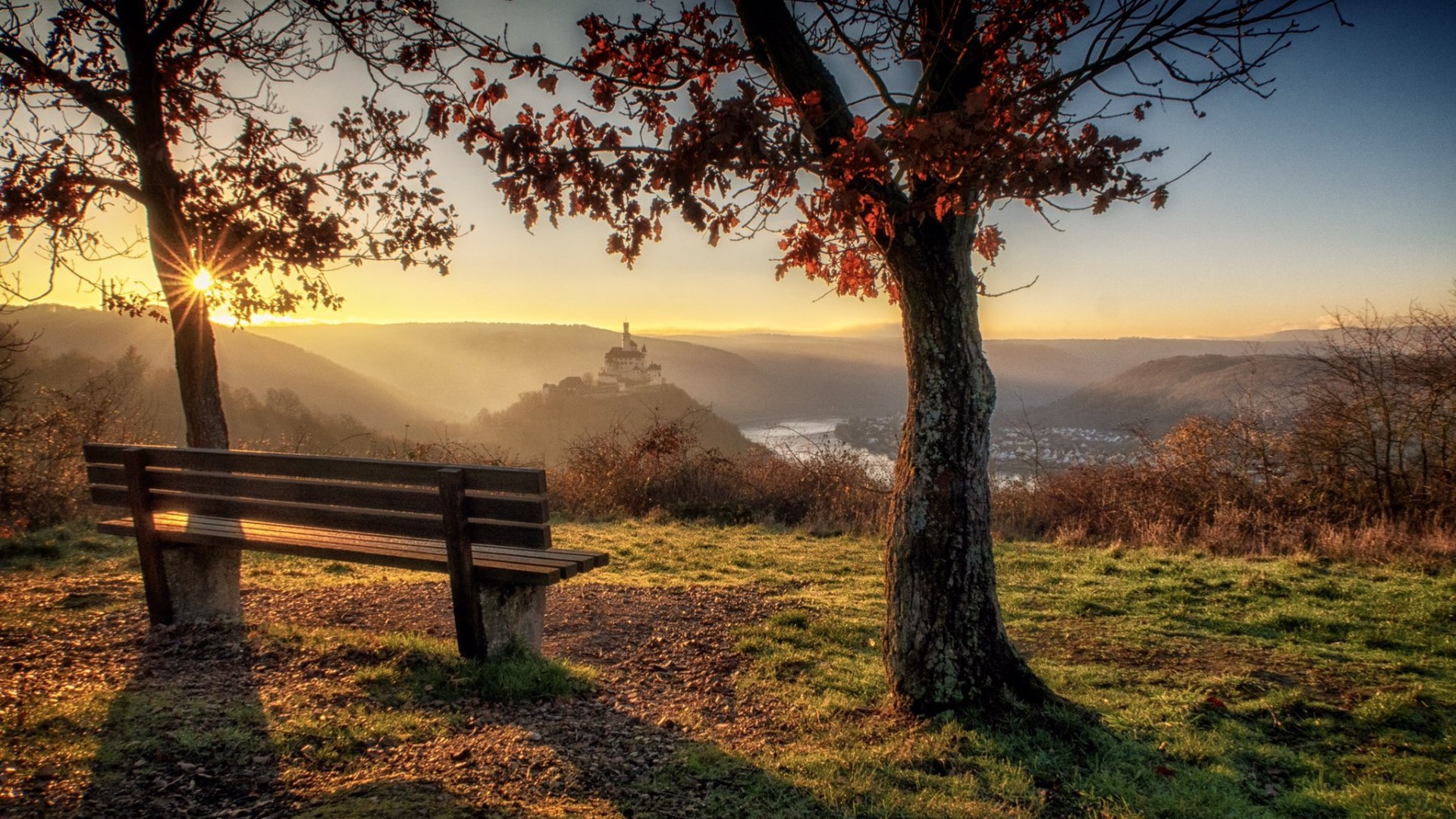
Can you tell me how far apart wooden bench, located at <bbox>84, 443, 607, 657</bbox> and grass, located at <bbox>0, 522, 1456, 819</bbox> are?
1.55 feet

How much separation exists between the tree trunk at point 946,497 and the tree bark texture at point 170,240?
24.4 ft

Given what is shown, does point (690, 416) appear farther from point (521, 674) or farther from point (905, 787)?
point (905, 787)

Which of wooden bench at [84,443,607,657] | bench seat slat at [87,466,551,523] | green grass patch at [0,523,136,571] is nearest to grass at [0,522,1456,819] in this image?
wooden bench at [84,443,607,657]

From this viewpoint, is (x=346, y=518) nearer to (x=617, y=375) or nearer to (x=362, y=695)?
(x=362, y=695)

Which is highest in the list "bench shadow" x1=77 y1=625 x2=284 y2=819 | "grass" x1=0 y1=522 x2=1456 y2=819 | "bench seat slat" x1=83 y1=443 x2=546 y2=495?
"bench seat slat" x1=83 y1=443 x2=546 y2=495

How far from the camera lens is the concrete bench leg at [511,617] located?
454 centimetres

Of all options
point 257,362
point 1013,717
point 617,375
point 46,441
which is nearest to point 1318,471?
point 1013,717

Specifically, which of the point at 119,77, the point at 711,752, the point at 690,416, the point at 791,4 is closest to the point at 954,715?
the point at 711,752

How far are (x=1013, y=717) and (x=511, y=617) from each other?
3.10 meters

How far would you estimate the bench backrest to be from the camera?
4203 mm

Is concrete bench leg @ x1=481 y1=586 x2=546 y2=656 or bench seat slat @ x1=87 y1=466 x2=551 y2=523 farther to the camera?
concrete bench leg @ x1=481 y1=586 x2=546 y2=656

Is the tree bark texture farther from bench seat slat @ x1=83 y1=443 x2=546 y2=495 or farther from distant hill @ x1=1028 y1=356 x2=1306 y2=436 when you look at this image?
distant hill @ x1=1028 y1=356 x2=1306 y2=436

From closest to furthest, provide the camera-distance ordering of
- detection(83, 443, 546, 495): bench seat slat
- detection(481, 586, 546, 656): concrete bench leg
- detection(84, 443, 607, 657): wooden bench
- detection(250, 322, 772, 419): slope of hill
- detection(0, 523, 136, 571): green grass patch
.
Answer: detection(83, 443, 546, 495): bench seat slat, detection(84, 443, 607, 657): wooden bench, detection(481, 586, 546, 656): concrete bench leg, detection(0, 523, 136, 571): green grass patch, detection(250, 322, 772, 419): slope of hill

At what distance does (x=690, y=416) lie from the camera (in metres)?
16.0
